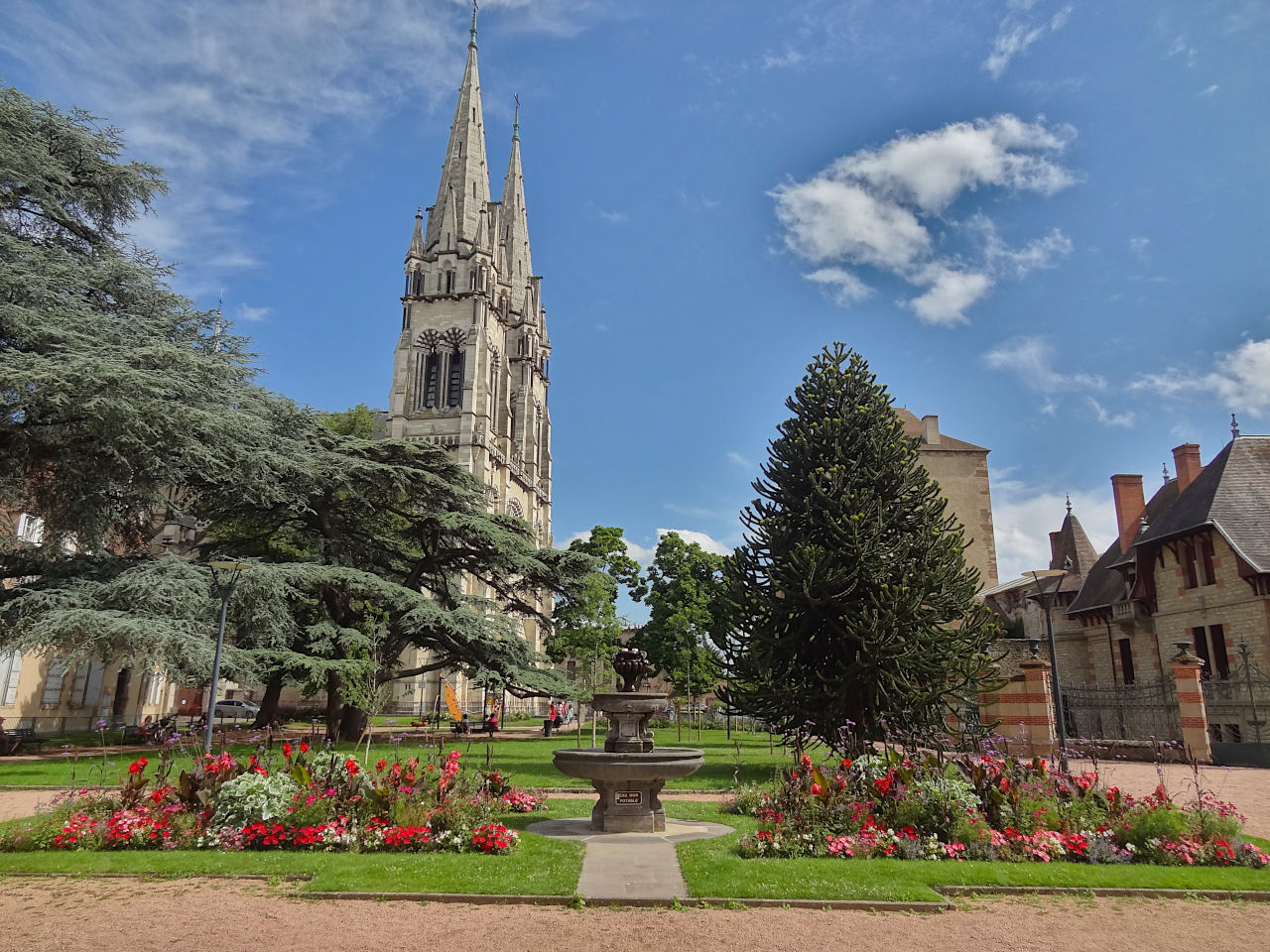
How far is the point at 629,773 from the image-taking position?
417 inches

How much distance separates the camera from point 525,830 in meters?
10.9

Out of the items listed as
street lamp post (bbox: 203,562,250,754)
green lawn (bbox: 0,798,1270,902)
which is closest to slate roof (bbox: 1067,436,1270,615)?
green lawn (bbox: 0,798,1270,902)

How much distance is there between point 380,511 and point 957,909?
27407mm

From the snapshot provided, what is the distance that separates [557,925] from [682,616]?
104ft

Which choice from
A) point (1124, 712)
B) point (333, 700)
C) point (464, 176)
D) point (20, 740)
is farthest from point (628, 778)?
point (464, 176)

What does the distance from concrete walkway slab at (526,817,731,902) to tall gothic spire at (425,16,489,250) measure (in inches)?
2294

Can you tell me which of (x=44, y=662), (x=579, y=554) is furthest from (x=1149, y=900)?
(x=44, y=662)

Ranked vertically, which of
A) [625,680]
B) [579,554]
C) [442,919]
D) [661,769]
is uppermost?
[579,554]

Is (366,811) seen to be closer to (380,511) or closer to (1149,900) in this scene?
(1149,900)

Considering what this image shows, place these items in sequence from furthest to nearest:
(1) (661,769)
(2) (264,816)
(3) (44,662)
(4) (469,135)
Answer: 1. (4) (469,135)
2. (3) (44,662)
3. (1) (661,769)
4. (2) (264,816)

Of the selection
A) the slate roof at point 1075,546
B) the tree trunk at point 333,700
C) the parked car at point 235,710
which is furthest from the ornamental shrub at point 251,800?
the slate roof at point 1075,546

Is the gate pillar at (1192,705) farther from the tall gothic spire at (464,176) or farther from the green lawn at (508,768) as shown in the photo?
the tall gothic spire at (464,176)

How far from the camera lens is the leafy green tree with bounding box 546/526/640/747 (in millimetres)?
33641

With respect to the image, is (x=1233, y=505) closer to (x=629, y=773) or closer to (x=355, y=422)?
(x=629, y=773)
